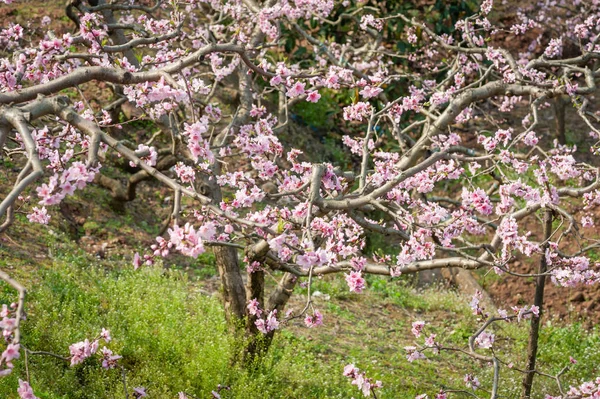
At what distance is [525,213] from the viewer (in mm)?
4430

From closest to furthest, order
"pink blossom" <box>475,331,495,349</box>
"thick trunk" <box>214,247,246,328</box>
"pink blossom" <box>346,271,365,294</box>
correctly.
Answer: "pink blossom" <box>346,271,365,294</box>
"pink blossom" <box>475,331,495,349</box>
"thick trunk" <box>214,247,246,328</box>

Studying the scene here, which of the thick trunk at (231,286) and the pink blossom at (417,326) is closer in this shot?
the pink blossom at (417,326)

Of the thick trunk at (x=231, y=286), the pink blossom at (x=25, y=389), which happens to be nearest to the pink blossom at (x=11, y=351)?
the pink blossom at (x=25, y=389)

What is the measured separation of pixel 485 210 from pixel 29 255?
462 cm

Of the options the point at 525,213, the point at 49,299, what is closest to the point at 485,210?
the point at 525,213

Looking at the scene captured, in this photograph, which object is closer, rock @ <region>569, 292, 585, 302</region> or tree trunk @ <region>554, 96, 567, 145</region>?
rock @ <region>569, 292, 585, 302</region>

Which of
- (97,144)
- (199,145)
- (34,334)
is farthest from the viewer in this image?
(34,334)

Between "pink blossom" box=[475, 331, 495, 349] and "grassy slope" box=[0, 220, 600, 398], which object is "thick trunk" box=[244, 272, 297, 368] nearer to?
"grassy slope" box=[0, 220, 600, 398]

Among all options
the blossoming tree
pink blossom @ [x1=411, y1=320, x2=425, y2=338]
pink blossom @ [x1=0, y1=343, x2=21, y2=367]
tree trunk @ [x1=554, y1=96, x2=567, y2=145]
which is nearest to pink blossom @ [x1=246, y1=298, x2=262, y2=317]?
the blossoming tree

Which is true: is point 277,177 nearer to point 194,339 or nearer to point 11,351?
point 194,339

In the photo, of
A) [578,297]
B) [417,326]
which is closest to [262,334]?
[417,326]

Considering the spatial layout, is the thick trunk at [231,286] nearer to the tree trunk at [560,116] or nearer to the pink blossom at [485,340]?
the pink blossom at [485,340]

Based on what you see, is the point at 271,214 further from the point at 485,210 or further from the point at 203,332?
the point at 203,332

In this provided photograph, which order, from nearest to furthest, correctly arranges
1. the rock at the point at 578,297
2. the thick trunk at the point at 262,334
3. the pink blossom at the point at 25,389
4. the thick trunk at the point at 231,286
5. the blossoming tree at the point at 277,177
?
the pink blossom at the point at 25,389 < the blossoming tree at the point at 277,177 < the thick trunk at the point at 262,334 < the thick trunk at the point at 231,286 < the rock at the point at 578,297
